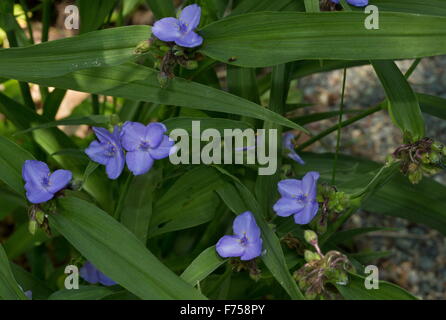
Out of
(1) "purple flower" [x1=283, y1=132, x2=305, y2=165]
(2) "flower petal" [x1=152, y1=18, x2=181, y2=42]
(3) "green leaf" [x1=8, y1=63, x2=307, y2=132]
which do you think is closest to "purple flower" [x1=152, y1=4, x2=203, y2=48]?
(2) "flower petal" [x1=152, y1=18, x2=181, y2=42]

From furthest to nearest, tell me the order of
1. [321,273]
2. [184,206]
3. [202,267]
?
[184,206] < [202,267] < [321,273]

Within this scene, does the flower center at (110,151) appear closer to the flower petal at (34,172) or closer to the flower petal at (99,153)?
the flower petal at (99,153)

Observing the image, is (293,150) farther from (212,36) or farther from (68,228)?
(68,228)

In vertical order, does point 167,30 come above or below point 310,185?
above

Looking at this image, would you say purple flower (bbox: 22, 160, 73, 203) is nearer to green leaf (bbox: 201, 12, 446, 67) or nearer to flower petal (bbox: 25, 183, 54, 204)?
flower petal (bbox: 25, 183, 54, 204)

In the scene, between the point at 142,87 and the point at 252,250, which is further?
the point at 142,87

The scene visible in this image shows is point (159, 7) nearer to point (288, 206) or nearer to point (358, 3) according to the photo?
point (358, 3)

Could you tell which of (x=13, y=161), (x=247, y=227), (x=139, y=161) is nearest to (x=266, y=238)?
(x=247, y=227)
